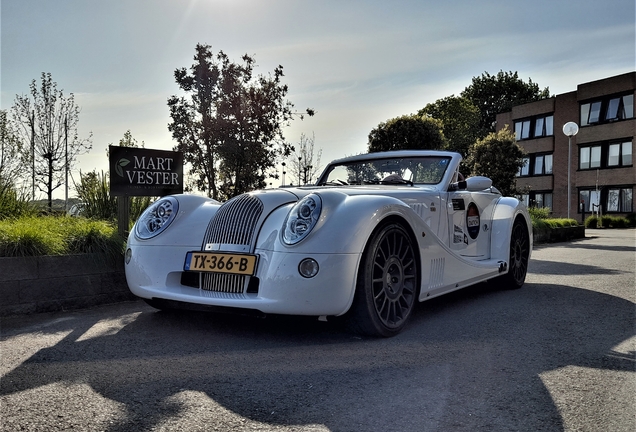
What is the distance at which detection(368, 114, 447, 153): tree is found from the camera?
17547mm

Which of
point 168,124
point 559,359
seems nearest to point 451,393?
point 559,359

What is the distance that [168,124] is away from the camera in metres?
12.7

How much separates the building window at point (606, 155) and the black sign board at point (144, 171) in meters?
34.2

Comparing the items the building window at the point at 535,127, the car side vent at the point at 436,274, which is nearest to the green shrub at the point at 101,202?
the car side vent at the point at 436,274

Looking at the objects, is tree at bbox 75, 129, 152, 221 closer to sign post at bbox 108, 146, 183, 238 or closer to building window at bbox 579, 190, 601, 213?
sign post at bbox 108, 146, 183, 238

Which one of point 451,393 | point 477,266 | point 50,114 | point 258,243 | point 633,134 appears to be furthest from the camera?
point 633,134

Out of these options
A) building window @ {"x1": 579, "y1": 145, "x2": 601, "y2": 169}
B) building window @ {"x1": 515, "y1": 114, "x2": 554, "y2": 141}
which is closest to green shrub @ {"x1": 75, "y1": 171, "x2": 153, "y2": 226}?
building window @ {"x1": 579, "y1": 145, "x2": 601, "y2": 169}

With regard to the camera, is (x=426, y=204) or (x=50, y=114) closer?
(x=426, y=204)

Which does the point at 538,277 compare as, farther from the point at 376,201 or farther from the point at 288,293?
the point at 288,293

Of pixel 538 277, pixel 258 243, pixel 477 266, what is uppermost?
pixel 258 243

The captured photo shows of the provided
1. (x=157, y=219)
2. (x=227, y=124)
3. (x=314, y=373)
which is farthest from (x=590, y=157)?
(x=314, y=373)

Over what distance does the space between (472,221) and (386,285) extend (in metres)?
2.16

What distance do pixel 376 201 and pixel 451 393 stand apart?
5.11 feet

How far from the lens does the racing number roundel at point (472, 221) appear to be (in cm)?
558
